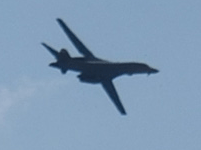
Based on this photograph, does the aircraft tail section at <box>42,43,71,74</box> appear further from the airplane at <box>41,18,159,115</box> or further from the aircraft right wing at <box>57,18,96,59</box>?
the aircraft right wing at <box>57,18,96,59</box>

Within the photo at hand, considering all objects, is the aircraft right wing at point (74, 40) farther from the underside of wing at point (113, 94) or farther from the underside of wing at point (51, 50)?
the underside of wing at point (51, 50)

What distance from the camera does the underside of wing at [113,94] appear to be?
155 meters

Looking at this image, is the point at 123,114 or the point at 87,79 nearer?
the point at 87,79

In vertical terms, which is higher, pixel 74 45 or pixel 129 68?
pixel 74 45

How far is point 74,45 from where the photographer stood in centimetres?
15825

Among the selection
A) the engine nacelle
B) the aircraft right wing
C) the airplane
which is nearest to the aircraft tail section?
the airplane

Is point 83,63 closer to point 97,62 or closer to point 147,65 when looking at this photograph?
point 97,62

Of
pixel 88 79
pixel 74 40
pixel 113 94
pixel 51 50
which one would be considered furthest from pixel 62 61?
pixel 113 94

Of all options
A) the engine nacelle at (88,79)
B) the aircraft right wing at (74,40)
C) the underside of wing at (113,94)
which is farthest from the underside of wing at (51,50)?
the underside of wing at (113,94)

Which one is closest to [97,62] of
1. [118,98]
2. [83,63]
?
[83,63]

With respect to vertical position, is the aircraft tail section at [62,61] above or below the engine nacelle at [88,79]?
above

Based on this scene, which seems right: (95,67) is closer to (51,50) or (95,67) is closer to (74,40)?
(51,50)

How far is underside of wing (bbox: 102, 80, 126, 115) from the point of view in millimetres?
154750

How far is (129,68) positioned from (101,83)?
7397 millimetres
